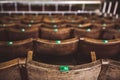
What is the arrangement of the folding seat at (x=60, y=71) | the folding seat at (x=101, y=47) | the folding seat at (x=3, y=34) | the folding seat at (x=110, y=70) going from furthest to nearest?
1. the folding seat at (x=3, y=34)
2. the folding seat at (x=101, y=47)
3. the folding seat at (x=110, y=70)
4. the folding seat at (x=60, y=71)

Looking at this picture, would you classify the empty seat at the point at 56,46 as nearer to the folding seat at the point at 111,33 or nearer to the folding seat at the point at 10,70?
the folding seat at the point at 10,70

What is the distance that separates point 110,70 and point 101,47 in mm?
548

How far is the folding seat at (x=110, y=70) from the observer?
→ 3.36 feet

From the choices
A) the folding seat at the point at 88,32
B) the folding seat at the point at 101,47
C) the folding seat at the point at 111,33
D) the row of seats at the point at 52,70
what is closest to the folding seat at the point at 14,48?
the row of seats at the point at 52,70

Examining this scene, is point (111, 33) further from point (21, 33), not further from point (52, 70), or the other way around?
point (52, 70)

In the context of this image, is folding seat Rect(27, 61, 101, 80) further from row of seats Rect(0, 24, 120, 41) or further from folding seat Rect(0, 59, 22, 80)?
row of seats Rect(0, 24, 120, 41)

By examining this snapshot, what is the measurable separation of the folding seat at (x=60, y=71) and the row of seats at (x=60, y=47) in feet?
1.75

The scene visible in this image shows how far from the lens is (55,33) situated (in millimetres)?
2092

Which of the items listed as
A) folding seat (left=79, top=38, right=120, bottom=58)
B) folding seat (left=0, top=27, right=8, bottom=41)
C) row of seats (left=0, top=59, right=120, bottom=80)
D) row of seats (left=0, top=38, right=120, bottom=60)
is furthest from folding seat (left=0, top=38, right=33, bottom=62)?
folding seat (left=0, top=27, right=8, bottom=41)

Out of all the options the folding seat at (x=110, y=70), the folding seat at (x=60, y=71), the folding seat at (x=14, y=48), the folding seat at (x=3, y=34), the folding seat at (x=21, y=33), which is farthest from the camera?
the folding seat at (x=3, y=34)

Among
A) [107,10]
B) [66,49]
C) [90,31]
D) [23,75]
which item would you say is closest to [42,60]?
[66,49]

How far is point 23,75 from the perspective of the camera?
1.08m

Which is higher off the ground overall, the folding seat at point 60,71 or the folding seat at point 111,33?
the folding seat at point 60,71

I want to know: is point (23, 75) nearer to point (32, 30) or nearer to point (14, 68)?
point (14, 68)
